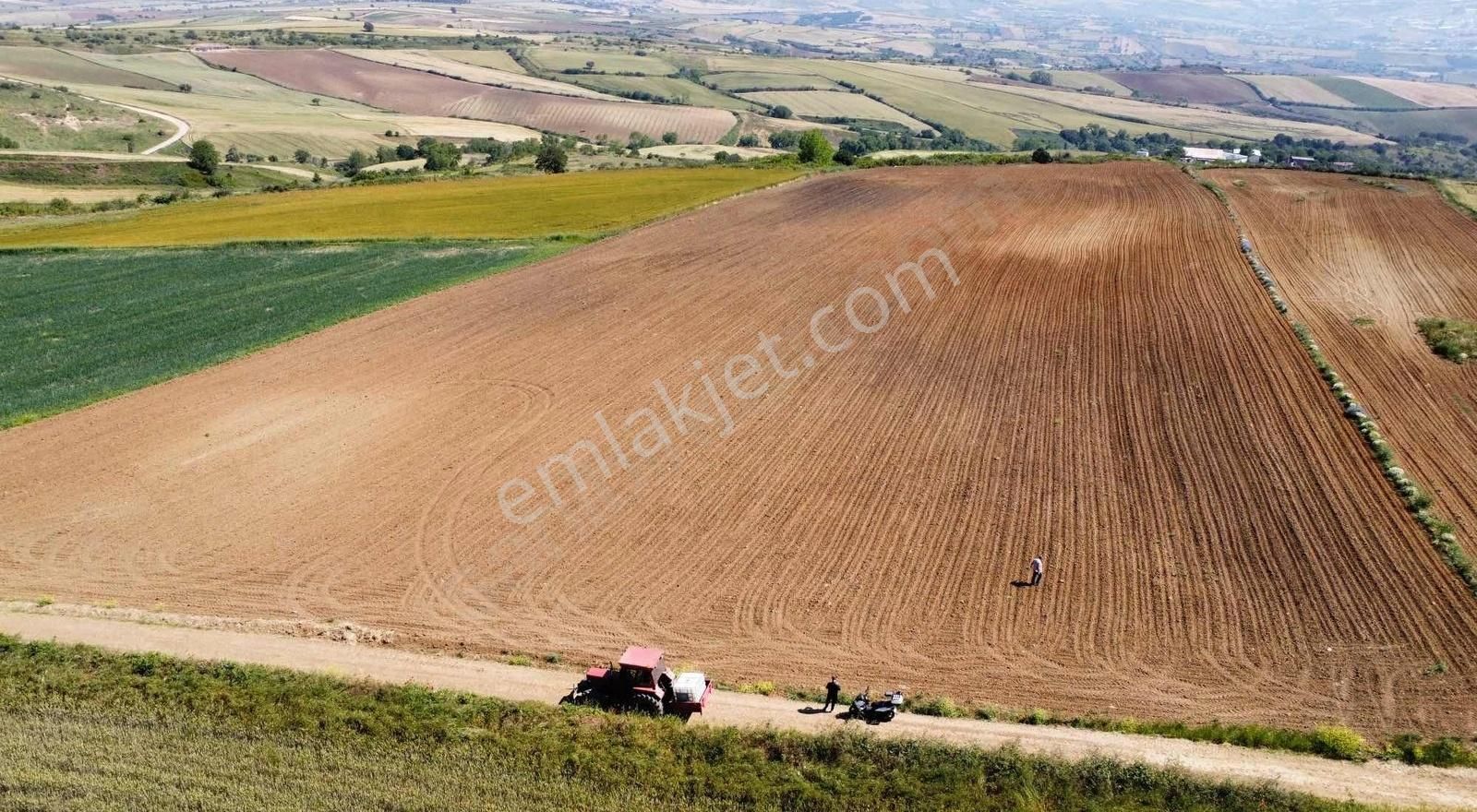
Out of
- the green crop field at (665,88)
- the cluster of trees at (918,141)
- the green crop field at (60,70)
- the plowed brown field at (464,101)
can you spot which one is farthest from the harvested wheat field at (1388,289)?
the green crop field at (60,70)

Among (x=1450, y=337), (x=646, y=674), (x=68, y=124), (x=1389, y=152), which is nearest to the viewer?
(x=646, y=674)

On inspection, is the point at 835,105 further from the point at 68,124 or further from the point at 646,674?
the point at 646,674

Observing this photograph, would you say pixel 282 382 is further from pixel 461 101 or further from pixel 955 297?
pixel 461 101

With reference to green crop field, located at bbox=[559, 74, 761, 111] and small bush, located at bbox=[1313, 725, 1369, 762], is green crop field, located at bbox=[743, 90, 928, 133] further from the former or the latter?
small bush, located at bbox=[1313, 725, 1369, 762]

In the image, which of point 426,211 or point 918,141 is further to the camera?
point 918,141

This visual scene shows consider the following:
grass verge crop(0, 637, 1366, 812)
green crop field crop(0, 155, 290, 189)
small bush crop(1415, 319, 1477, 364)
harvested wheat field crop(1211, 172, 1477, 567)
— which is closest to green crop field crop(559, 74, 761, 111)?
green crop field crop(0, 155, 290, 189)

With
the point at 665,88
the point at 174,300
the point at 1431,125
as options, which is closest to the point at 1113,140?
the point at 665,88
